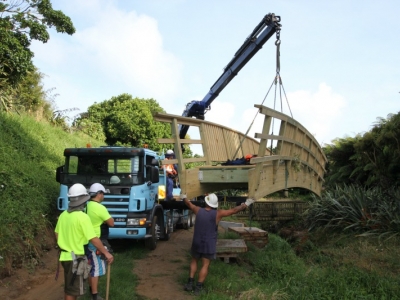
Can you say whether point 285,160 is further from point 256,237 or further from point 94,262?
point 94,262

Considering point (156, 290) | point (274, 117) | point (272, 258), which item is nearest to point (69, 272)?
point (156, 290)

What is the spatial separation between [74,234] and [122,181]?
4102 mm

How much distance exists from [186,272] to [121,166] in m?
2.67

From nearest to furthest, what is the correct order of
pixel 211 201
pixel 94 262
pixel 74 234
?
pixel 74 234
pixel 94 262
pixel 211 201

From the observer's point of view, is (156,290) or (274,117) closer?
(156,290)

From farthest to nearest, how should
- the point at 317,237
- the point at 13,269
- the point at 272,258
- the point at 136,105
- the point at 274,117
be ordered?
the point at 136,105, the point at 317,237, the point at 272,258, the point at 274,117, the point at 13,269

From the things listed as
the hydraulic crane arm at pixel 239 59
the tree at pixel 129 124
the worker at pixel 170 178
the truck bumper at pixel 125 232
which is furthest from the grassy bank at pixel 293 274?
the tree at pixel 129 124

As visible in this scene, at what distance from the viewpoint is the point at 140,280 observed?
7.30m

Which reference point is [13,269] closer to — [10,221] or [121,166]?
[10,221]

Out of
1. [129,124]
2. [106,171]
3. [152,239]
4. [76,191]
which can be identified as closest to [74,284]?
[76,191]

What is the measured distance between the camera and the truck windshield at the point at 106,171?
29.1ft

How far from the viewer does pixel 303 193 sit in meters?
22.5

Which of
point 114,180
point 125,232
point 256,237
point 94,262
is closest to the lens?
point 94,262

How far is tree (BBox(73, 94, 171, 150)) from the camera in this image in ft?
96.3
